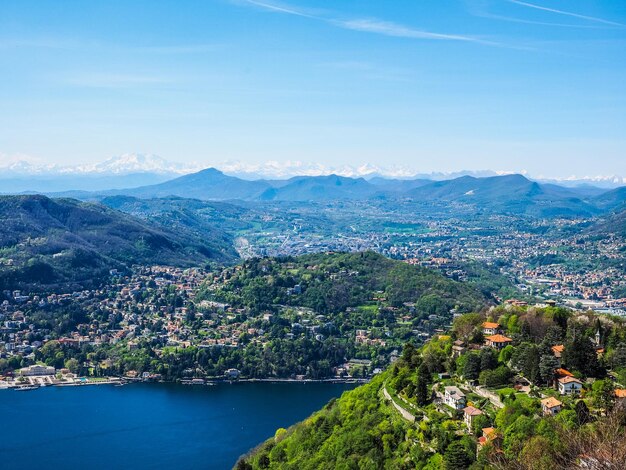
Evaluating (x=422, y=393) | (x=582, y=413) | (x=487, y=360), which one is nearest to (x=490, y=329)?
(x=487, y=360)

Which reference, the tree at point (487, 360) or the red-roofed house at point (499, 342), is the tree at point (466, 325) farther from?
the tree at point (487, 360)

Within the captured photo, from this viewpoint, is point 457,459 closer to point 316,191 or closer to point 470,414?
point 470,414

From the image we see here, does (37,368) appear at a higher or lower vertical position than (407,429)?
lower

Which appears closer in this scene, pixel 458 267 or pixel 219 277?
pixel 219 277

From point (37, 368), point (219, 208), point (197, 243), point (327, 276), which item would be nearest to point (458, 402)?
point (37, 368)

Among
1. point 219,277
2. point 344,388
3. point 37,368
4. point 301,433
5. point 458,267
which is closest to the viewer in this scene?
point 301,433

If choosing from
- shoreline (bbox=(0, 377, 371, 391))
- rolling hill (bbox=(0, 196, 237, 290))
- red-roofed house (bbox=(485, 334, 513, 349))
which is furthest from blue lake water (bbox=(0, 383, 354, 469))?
rolling hill (bbox=(0, 196, 237, 290))

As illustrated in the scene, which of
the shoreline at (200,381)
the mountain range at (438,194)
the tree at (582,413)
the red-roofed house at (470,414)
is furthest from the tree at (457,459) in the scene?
the mountain range at (438,194)

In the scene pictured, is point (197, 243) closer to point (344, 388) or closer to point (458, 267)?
point (458, 267)
